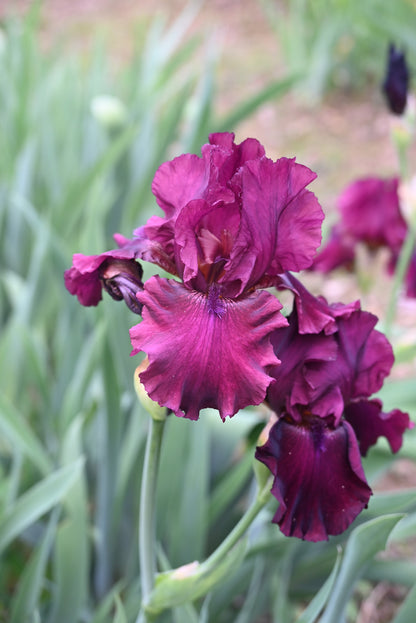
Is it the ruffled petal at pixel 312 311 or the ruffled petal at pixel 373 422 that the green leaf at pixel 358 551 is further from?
the ruffled petal at pixel 312 311

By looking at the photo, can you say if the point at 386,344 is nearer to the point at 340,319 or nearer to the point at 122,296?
the point at 340,319

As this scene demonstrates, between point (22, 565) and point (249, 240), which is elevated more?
point (249, 240)

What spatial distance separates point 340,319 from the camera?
0.57 metres

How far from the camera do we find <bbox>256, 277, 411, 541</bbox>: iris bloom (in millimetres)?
546

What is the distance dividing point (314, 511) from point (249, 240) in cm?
23

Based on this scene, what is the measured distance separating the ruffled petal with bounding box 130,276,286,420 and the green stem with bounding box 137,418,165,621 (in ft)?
0.34

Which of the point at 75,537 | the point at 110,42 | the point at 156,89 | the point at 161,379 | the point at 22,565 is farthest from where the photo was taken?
the point at 110,42

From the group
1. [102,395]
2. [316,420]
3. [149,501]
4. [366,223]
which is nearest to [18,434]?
[102,395]

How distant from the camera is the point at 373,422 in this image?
612 millimetres

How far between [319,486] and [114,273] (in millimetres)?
242

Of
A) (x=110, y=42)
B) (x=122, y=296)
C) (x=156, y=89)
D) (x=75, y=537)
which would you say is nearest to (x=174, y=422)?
(x=75, y=537)

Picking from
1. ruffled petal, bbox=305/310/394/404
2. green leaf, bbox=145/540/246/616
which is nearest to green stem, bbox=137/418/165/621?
green leaf, bbox=145/540/246/616

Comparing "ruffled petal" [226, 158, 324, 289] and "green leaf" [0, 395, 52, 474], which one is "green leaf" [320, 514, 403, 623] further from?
"green leaf" [0, 395, 52, 474]

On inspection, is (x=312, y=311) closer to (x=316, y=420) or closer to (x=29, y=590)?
(x=316, y=420)
